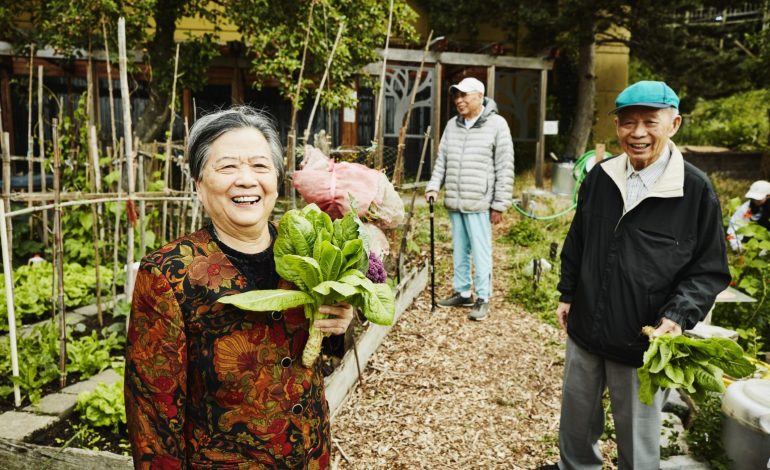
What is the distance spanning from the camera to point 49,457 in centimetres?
287

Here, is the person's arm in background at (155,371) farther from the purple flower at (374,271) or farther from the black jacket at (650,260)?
the black jacket at (650,260)

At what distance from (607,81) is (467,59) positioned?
591 cm

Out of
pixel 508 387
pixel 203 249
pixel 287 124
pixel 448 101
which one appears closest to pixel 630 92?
pixel 203 249

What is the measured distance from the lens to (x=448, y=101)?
13172 mm

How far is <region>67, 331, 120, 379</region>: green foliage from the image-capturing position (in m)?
3.77

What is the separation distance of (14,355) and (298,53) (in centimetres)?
528

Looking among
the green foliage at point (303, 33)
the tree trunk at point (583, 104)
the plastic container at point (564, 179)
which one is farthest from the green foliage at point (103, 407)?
the tree trunk at point (583, 104)

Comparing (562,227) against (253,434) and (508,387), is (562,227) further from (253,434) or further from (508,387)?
(253,434)

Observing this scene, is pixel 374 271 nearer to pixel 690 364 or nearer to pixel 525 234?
pixel 690 364

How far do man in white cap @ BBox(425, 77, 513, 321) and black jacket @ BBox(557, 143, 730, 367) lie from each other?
229 centimetres

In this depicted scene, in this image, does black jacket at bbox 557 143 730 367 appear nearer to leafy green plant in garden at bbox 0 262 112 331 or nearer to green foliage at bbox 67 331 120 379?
green foliage at bbox 67 331 120 379

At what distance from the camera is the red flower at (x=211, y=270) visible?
62.8 inches

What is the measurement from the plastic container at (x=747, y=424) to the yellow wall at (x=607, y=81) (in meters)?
12.7

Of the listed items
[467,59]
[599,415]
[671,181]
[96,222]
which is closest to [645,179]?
[671,181]
